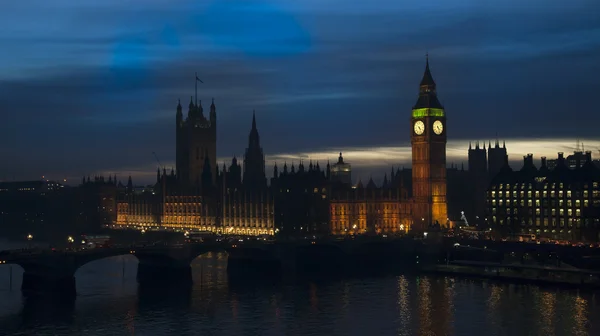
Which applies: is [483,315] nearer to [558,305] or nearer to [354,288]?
[558,305]

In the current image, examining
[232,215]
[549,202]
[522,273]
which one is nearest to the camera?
[522,273]

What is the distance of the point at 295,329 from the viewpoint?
8400 centimetres

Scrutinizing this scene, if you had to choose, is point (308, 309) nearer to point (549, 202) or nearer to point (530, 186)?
point (549, 202)

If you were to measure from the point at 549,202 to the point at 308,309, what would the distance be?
7143 centimetres

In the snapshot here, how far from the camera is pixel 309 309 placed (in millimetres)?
94812

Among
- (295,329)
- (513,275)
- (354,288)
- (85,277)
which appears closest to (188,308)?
(295,329)

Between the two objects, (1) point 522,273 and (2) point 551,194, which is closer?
(1) point 522,273

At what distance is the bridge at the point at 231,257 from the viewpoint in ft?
345

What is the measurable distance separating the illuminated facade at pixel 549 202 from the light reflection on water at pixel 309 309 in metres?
38.4

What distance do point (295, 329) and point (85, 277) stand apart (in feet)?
148

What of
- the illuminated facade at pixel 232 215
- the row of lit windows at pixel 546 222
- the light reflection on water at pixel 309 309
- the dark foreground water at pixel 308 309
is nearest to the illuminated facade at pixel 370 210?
the illuminated facade at pixel 232 215

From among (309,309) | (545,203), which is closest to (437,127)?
(545,203)

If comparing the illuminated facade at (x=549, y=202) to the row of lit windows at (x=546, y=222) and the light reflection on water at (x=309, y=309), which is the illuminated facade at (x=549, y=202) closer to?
the row of lit windows at (x=546, y=222)

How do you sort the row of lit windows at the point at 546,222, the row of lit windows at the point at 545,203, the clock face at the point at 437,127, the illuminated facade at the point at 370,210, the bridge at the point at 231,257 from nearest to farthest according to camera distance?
the bridge at the point at 231,257
the row of lit windows at the point at 545,203
the row of lit windows at the point at 546,222
the clock face at the point at 437,127
the illuminated facade at the point at 370,210
